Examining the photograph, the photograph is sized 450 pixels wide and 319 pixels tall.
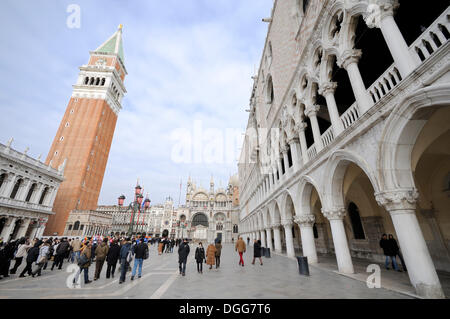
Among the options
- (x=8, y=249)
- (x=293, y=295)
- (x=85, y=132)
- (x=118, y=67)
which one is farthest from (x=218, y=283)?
(x=118, y=67)

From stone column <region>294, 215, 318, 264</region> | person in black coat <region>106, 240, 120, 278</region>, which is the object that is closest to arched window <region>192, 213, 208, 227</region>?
stone column <region>294, 215, 318, 264</region>

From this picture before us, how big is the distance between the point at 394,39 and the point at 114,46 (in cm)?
6413

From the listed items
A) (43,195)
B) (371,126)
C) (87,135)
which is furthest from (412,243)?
(87,135)

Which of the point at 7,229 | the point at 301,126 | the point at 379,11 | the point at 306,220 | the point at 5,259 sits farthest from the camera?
the point at 7,229

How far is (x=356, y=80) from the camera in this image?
5.86 m

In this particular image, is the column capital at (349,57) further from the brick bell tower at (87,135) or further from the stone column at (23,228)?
the brick bell tower at (87,135)

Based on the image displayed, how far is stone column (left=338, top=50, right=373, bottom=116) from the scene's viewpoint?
558 cm

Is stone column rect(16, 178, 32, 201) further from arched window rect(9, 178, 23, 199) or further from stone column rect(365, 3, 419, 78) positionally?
stone column rect(365, 3, 419, 78)

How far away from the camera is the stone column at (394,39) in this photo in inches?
171

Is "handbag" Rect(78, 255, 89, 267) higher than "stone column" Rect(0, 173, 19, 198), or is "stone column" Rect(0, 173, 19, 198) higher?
"stone column" Rect(0, 173, 19, 198)

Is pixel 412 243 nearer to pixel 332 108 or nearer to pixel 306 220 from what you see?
pixel 332 108

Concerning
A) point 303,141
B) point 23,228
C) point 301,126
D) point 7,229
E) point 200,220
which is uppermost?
point 301,126

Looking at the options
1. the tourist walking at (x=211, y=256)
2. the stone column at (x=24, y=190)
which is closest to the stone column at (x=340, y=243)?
the tourist walking at (x=211, y=256)

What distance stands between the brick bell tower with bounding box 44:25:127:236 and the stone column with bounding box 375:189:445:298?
137 feet
